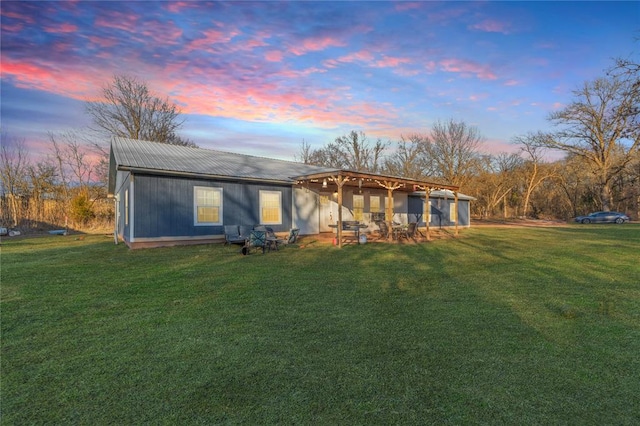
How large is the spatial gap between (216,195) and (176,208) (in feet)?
4.97

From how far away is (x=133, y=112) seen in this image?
89.1 ft

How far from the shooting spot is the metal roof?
36.6 ft

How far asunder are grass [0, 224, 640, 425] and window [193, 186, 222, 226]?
5182 mm

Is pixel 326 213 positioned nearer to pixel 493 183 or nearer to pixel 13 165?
pixel 13 165

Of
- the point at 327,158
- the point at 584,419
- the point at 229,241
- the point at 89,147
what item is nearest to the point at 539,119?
the point at 327,158

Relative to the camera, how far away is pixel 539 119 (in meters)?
33.7

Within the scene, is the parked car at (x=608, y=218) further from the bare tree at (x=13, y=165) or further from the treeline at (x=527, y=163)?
the bare tree at (x=13, y=165)

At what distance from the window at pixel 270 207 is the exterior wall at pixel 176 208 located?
254mm

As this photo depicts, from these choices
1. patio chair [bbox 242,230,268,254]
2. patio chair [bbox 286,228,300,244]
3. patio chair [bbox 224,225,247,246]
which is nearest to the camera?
patio chair [bbox 242,230,268,254]

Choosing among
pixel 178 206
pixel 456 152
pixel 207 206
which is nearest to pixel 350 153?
pixel 456 152

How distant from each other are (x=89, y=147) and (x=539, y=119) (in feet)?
136

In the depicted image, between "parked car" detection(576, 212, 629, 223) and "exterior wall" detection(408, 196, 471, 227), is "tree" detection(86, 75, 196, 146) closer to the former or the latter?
"exterior wall" detection(408, 196, 471, 227)

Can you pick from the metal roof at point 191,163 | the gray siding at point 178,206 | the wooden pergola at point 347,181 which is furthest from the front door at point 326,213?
the gray siding at point 178,206

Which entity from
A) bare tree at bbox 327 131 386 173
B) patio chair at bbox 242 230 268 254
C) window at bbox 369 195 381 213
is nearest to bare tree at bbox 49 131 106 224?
patio chair at bbox 242 230 268 254
